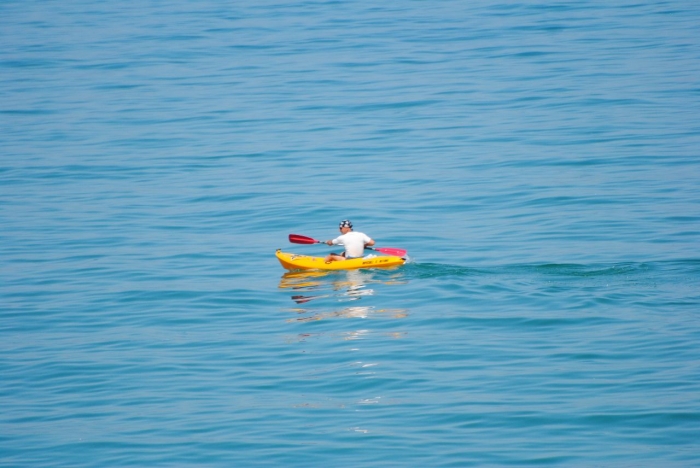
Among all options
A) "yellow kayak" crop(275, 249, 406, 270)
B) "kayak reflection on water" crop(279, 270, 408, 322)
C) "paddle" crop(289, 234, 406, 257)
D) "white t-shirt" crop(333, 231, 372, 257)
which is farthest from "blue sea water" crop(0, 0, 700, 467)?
"white t-shirt" crop(333, 231, 372, 257)

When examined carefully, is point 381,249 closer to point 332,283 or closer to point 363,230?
point 332,283

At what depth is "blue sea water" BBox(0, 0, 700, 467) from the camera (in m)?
13.7

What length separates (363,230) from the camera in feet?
81.8

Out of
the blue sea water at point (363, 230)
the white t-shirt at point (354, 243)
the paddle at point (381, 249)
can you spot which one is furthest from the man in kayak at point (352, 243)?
the blue sea water at point (363, 230)

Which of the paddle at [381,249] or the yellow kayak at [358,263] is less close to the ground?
the paddle at [381,249]

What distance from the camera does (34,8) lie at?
57.6 metres

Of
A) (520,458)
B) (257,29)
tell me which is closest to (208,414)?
(520,458)

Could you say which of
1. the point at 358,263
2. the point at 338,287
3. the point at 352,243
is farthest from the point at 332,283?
the point at 352,243

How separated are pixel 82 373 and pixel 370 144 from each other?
18.9 meters

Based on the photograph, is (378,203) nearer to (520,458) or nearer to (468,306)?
(468,306)

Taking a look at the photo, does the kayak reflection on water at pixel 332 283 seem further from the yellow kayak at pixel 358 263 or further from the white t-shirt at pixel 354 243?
the white t-shirt at pixel 354 243

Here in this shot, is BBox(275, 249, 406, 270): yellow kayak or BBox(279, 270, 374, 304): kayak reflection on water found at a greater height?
BBox(275, 249, 406, 270): yellow kayak

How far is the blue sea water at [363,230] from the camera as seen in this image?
45.1ft

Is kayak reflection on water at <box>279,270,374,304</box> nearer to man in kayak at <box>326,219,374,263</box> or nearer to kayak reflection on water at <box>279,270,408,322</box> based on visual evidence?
kayak reflection on water at <box>279,270,408,322</box>
